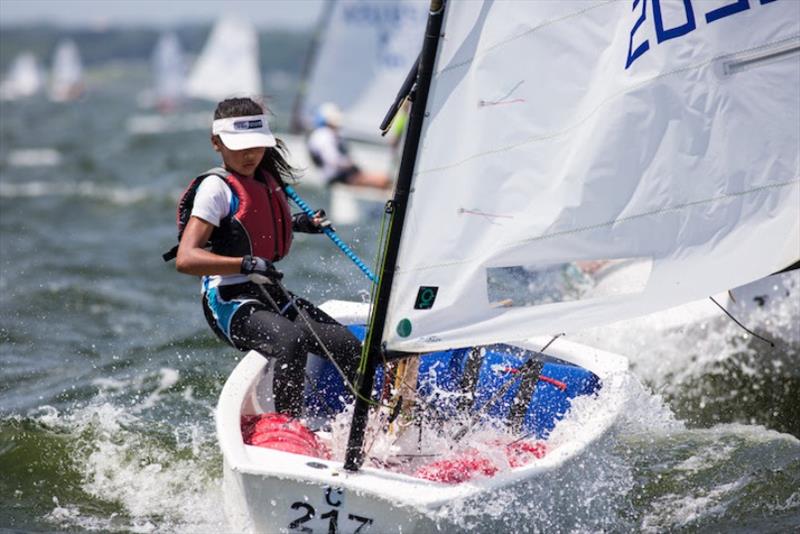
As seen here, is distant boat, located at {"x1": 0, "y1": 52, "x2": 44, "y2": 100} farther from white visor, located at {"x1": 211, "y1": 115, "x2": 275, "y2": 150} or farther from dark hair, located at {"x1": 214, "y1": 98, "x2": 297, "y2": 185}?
white visor, located at {"x1": 211, "y1": 115, "x2": 275, "y2": 150}

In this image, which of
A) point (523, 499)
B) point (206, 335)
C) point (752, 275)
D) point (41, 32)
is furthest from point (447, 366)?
point (41, 32)

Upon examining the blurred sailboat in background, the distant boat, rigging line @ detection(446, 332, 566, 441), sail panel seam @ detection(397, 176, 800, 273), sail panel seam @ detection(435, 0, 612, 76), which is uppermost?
sail panel seam @ detection(435, 0, 612, 76)

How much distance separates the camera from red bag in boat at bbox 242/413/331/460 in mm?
3523

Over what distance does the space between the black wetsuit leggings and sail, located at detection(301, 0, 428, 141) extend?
6.84 metres

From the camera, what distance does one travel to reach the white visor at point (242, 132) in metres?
3.67

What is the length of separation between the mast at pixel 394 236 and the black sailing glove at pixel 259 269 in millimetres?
391

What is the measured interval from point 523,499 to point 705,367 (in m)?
2.49

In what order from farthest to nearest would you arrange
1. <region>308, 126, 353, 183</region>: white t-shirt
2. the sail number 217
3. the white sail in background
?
the white sail in background → <region>308, 126, 353, 183</region>: white t-shirt → the sail number 217

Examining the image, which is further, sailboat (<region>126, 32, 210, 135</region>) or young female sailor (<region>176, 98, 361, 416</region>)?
sailboat (<region>126, 32, 210, 135</region>)

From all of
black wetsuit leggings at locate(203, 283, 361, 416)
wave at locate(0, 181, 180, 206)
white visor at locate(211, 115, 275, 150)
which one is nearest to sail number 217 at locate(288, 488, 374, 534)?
black wetsuit leggings at locate(203, 283, 361, 416)

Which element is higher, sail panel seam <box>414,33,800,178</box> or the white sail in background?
sail panel seam <box>414,33,800,178</box>

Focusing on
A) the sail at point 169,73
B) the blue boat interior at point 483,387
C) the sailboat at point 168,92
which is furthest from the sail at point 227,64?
the blue boat interior at point 483,387

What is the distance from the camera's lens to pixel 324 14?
1209 centimetres

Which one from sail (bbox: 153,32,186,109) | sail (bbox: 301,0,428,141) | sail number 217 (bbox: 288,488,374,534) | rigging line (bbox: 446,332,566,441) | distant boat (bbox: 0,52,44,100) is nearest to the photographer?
sail number 217 (bbox: 288,488,374,534)
